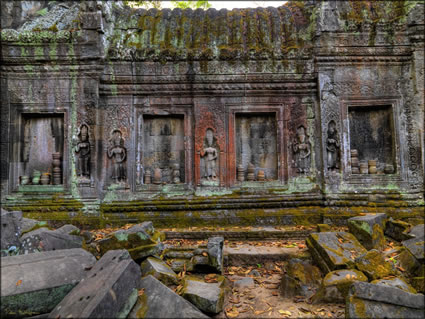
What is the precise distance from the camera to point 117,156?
7008 mm

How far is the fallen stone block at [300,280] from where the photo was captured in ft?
13.4

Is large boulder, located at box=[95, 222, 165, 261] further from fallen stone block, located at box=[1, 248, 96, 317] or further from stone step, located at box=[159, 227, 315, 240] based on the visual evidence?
stone step, located at box=[159, 227, 315, 240]

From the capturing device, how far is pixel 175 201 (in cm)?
677

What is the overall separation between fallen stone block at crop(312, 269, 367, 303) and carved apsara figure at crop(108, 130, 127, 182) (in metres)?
5.05

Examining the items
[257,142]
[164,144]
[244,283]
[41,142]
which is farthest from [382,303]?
[41,142]

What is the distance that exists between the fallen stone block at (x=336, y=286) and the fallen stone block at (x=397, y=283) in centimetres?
19

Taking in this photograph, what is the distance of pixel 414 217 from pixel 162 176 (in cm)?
595

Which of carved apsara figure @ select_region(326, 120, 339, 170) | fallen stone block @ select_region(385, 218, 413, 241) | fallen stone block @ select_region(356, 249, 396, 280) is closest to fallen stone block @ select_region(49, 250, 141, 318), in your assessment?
fallen stone block @ select_region(356, 249, 396, 280)

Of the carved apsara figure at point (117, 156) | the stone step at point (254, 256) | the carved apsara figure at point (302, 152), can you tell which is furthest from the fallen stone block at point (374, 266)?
the carved apsara figure at point (117, 156)

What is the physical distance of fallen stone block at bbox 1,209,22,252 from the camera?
400 cm

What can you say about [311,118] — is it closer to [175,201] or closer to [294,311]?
[175,201]

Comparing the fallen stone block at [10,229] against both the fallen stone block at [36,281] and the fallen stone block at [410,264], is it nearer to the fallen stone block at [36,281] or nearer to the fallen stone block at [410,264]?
the fallen stone block at [36,281]

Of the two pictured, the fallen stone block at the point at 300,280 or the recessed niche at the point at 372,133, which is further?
the recessed niche at the point at 372,133

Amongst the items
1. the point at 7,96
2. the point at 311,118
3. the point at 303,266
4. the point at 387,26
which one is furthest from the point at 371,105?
the point at 7,96
